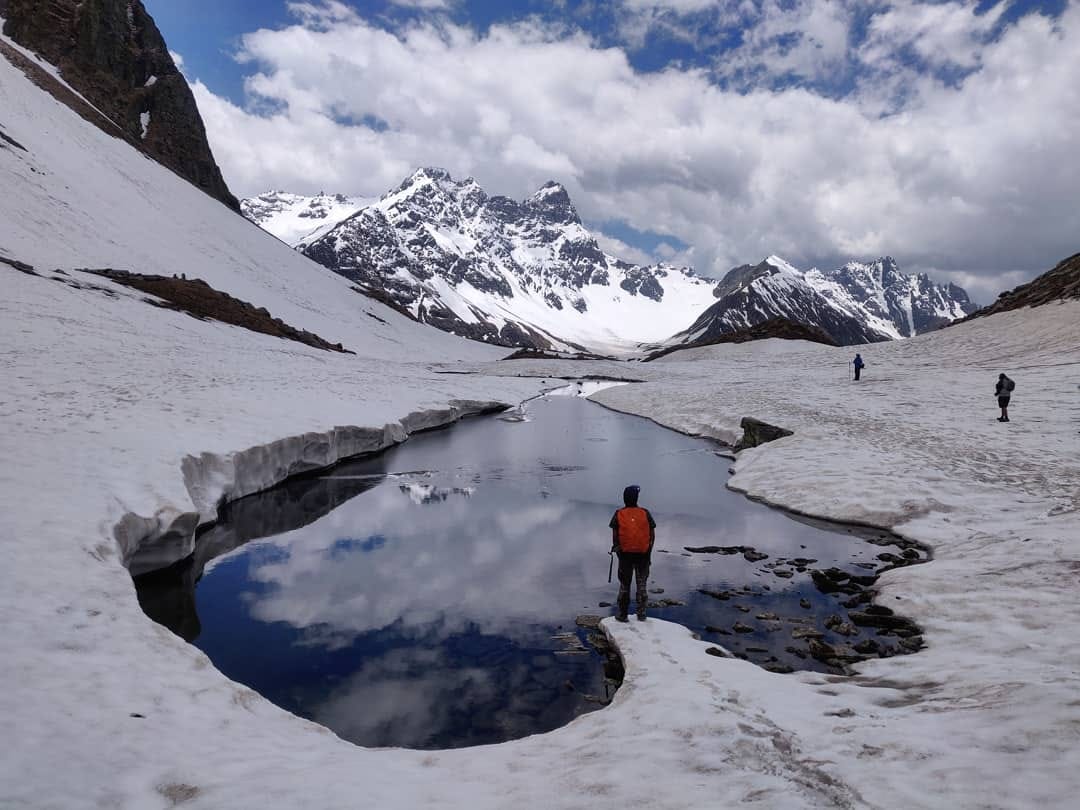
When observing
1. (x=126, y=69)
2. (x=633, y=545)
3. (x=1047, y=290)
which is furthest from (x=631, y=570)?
(x=126, y=69)

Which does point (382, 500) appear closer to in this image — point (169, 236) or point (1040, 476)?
point (1040, 476)

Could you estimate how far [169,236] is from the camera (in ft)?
227

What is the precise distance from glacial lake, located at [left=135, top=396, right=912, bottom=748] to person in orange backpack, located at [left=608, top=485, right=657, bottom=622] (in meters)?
1.05

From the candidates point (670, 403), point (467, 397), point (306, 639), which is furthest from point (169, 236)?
point (306, 639)

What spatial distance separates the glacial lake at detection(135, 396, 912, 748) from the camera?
9039 millimetres

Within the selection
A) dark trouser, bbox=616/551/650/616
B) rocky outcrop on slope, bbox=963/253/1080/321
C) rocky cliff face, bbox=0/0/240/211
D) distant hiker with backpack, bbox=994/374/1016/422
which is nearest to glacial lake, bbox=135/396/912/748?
dark trouser, bbox=616/551/650/616

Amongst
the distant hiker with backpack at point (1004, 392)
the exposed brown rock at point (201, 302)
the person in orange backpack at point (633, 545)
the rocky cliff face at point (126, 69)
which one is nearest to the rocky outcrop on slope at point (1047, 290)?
the distant hiker with backpack at point (1004, 392)

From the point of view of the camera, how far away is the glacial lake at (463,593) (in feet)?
29.7

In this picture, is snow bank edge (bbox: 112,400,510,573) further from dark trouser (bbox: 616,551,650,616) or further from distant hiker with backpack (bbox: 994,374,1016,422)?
distant hiker with backpack (bbox: 994,374,1016,422)

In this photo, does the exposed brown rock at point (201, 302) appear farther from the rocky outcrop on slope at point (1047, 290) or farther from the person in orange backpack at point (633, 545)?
the rocky outcrop on slope at point (1047, 290)

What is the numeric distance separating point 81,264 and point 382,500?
130 ft

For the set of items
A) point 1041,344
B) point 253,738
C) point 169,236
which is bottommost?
point 253,738

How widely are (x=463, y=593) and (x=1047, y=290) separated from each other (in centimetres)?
5937

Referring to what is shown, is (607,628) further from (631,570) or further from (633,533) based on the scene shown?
(633,533)
